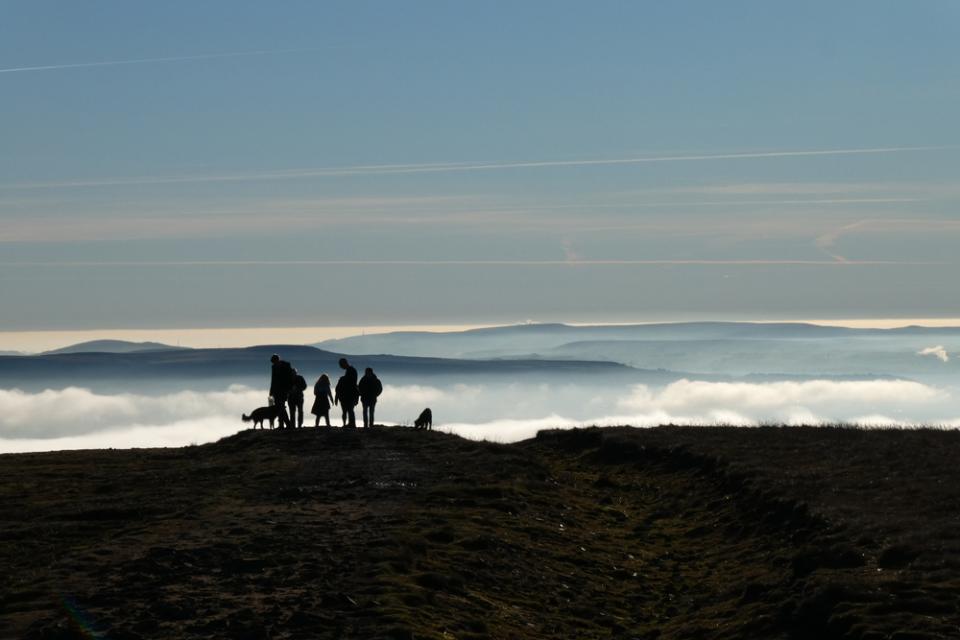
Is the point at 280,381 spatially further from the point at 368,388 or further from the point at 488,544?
the point at 488,544

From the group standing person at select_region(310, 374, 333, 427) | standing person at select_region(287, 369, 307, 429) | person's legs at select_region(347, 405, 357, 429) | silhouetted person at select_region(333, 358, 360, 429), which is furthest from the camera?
standing person at select_region(310, 374, 333, 427)

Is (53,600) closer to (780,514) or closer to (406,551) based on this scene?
(406,551)

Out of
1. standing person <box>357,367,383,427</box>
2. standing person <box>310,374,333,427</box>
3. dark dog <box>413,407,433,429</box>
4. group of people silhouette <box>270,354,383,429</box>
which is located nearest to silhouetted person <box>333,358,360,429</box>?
group of people silhouette <box>270,354,383,429</box>

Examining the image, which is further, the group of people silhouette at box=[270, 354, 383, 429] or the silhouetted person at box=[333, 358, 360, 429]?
the silhouetted person at box=[333, 358, 360, 429]

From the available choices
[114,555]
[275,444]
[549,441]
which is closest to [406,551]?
[114,555]

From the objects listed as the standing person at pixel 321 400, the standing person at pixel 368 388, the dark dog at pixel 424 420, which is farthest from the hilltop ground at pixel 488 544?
the dark dog at pixel 424 420

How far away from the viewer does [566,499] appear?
102ft

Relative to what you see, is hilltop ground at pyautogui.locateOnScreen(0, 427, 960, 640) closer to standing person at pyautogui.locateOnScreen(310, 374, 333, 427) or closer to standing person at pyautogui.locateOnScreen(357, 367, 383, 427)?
standing person at pyautogui.locateOnScreen(357, 367, 383, 427)

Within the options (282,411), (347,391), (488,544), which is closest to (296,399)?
(282,411)

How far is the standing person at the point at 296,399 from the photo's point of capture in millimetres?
42781

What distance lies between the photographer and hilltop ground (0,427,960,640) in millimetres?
17438

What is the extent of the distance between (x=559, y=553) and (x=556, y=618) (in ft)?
15.3

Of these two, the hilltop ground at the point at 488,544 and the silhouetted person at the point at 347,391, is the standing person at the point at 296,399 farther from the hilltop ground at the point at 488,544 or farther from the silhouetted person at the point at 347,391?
the hilltop ground at the point at 488,544

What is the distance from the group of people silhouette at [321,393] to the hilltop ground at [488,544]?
5.10m
